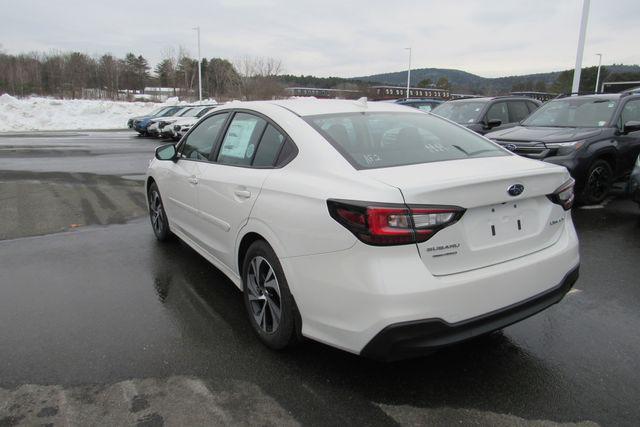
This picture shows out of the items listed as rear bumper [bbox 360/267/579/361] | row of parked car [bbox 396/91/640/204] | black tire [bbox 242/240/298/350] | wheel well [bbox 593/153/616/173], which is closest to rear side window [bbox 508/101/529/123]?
row of parked car [bbox 396/91/640/204]

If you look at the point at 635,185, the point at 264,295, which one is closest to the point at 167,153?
the point at 264,295

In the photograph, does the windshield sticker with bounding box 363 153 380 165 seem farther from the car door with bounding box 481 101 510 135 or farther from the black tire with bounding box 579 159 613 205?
the car door with bounding box 481 101 510 135

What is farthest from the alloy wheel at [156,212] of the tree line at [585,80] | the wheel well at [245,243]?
the tree line at [585,80]

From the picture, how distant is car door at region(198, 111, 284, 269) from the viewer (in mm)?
3295

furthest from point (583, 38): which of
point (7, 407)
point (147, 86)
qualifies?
point (147, 86)

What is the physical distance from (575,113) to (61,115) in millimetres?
36702

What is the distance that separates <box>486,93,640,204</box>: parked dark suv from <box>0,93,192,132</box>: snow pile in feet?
105

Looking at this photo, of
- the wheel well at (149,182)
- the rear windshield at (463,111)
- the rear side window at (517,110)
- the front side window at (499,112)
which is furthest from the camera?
the rear side window at (517,110)

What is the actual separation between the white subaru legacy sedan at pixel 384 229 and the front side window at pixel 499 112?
24.3 ft

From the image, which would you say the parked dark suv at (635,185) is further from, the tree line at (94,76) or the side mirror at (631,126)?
the tree line at (94,76)

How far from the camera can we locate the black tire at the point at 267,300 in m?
2.91

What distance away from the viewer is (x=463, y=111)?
10.7 metres

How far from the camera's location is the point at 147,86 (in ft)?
268

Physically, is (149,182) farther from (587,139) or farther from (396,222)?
(587,139)
